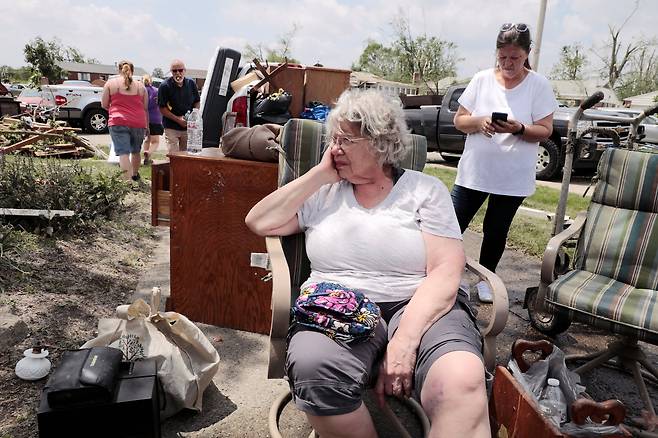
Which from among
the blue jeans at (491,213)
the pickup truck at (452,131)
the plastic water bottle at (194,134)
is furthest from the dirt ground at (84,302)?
the pickup truck at (452,131)

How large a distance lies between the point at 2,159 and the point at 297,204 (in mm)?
3164

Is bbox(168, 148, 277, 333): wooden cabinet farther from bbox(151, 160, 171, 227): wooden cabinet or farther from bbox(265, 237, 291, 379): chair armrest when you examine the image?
bbox(265, 237, 291, 379): chair armrest

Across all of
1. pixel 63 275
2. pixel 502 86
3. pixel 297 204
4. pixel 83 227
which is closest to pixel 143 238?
pixel 83 227

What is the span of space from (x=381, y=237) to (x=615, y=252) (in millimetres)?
1490

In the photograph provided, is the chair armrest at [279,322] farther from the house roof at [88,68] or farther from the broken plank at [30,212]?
the house roof at [88,68]

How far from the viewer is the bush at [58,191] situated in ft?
12.6

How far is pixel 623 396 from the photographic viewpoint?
8.27 feet

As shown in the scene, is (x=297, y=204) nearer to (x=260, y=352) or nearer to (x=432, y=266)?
(x=432, y=266)

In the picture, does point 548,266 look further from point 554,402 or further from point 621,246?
point 554,402

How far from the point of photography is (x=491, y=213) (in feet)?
10.3

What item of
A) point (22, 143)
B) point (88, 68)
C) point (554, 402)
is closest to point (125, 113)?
point (22, 143)

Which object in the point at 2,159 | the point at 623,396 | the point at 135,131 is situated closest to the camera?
the point at 623,396

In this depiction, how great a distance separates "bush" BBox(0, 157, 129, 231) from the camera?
3.85m

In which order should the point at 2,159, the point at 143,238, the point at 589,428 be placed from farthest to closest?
the point at 143,238, the point at 2,159, the point at 589,428
